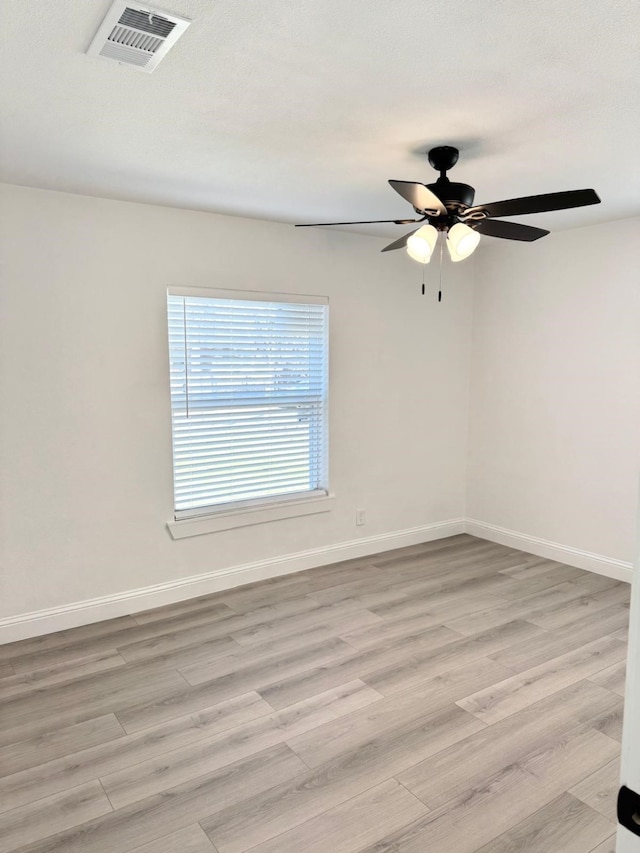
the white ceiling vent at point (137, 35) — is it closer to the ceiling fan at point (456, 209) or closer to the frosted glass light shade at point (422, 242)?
the ceiling fan at point (456, 209)

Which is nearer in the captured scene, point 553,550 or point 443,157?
point 443,157

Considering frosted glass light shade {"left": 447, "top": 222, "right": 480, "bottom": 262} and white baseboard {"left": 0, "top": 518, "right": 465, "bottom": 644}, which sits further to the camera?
white baseboard {"left": 0, "top": 518, "right": 465, "bottom": 644}

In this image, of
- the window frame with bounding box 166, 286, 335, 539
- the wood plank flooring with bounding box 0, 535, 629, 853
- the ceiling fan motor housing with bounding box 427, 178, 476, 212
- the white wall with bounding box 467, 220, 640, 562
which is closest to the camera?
the wood plank flooring with bounding box 0, 535, 629, 853

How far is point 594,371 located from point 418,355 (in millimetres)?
1341

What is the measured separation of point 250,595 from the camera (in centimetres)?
389

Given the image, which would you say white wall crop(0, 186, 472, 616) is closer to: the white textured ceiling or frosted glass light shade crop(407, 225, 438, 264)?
the white textured ceiling

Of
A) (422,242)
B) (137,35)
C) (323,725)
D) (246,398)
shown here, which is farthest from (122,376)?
(323,725)

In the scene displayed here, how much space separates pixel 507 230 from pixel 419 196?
0.67 m

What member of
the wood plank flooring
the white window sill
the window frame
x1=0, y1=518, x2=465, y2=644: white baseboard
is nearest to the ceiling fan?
the window frame

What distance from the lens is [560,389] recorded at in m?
Result: 4.45

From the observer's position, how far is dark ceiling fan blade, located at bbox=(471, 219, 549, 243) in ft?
8.82

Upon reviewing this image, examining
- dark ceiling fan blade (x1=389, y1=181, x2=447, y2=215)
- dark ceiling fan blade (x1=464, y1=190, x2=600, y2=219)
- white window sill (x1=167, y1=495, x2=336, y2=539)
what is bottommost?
white window sill (x1=167, y1=495, x2=336, y2=539)

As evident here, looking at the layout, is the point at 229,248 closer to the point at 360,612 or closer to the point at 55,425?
the point at 55,425

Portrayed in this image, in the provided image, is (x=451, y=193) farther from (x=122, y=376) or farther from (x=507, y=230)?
(x=122, y=376)
